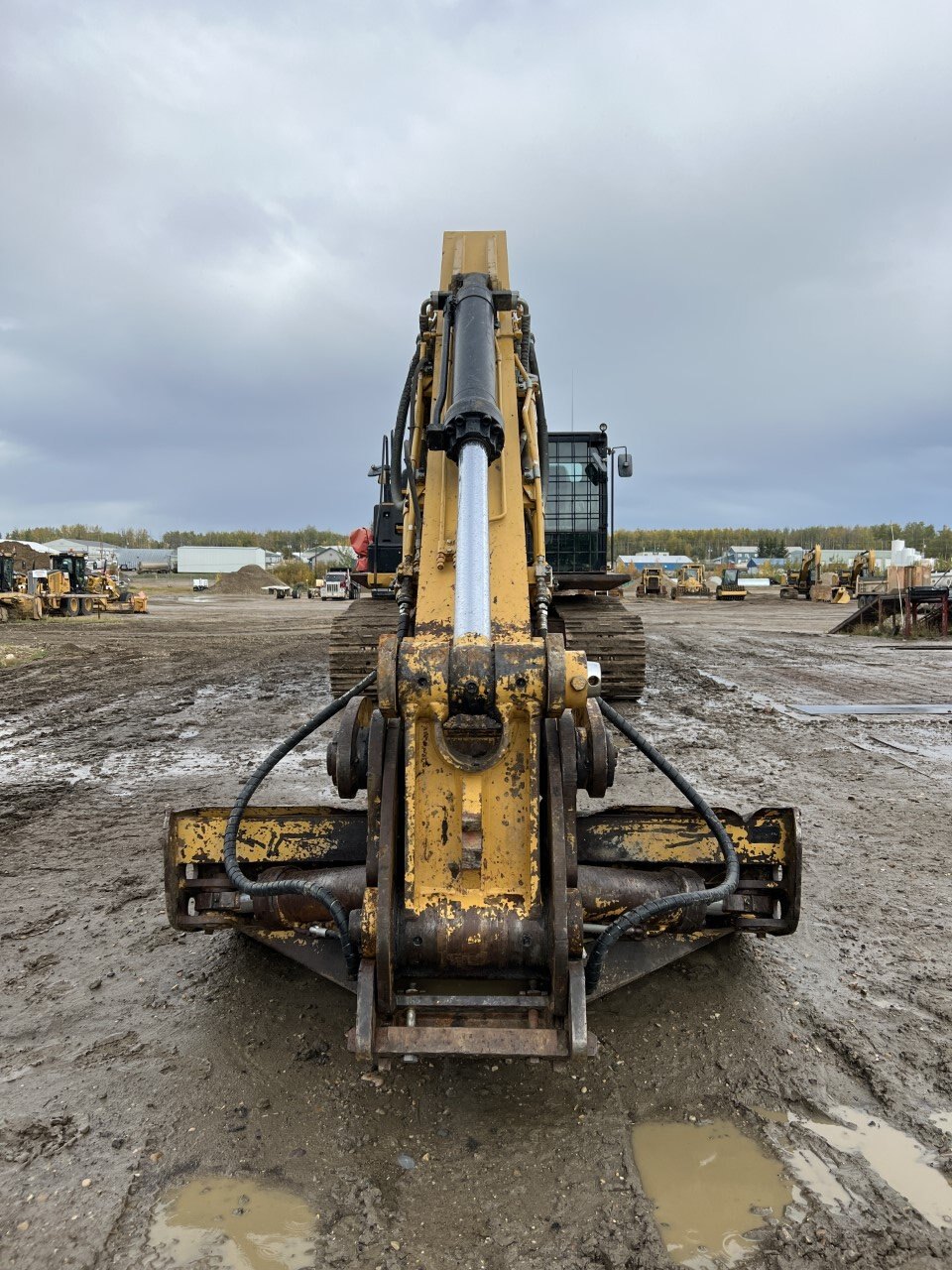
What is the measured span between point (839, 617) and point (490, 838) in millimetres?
28940

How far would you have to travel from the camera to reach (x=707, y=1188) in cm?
211

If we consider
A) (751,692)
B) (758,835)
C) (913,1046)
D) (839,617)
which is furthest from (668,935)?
(839,617)

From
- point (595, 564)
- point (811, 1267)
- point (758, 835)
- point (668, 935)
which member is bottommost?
point (811, 1267)

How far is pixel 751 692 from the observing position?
1044 cm

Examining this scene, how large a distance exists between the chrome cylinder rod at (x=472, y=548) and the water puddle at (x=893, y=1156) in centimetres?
177

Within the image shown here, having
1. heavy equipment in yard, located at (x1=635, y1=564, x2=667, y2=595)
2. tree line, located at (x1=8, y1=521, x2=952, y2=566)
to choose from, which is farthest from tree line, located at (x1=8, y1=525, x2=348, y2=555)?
heavy equipment in yard, located at (x1=635, y1=564, x2=667, y2=595)

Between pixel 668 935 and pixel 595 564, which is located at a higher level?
pixel 595 564

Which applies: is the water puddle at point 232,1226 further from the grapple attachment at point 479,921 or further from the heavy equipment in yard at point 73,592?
the heavy equipment in yard at point 73,592

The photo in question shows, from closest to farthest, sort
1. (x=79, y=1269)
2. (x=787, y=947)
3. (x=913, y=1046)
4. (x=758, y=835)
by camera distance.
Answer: (x=79, y=1269) < (x=913, y=1046) < (x=758, y=835) < (x=787, y=947)

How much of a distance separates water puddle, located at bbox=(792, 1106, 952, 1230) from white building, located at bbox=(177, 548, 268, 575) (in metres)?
93.6

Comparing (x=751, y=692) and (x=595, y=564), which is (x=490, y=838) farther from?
(x=751, y=692)

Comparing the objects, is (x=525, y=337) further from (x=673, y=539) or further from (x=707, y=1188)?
(x=673, y=539)

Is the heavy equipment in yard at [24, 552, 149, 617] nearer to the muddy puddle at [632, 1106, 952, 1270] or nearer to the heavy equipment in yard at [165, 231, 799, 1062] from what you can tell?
the heavy equipment in yard at [165, 231, 799, 1062]

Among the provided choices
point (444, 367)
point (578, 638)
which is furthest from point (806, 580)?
point (444, 367)
